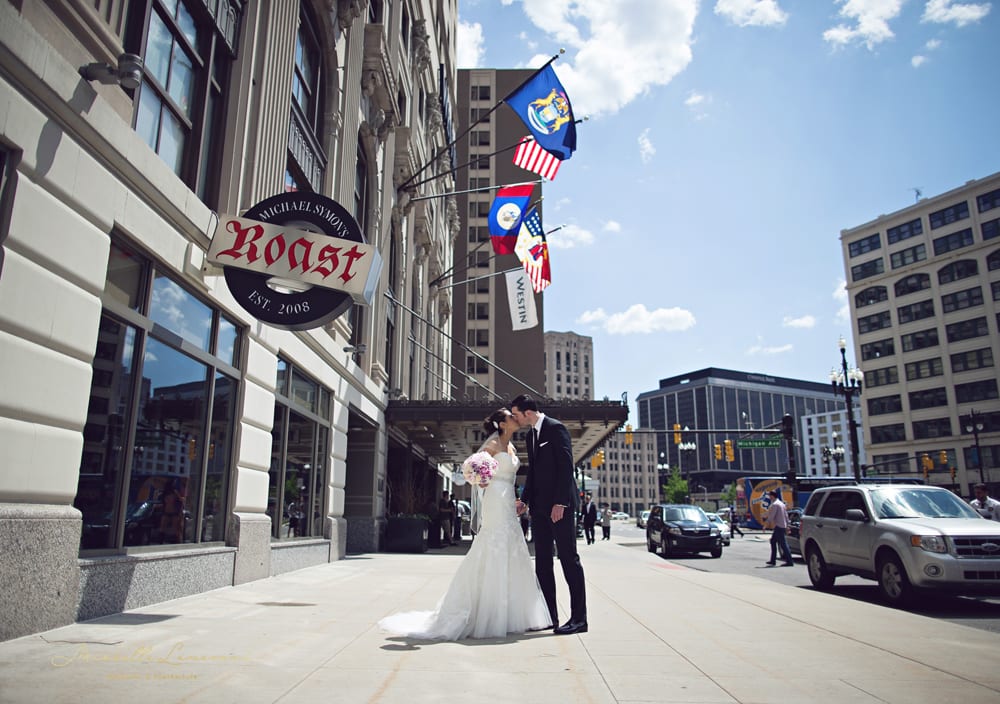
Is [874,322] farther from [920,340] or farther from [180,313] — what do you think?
[180,313]

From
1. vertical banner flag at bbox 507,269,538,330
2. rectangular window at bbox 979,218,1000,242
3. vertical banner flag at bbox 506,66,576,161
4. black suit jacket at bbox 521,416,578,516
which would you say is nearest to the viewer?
black suit jacket at bbox 521,416,578,516

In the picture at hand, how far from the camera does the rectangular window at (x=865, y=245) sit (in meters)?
81.9

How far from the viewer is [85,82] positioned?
5785 mm

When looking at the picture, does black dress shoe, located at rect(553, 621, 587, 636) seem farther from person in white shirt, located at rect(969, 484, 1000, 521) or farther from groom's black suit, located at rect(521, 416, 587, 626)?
person in white shirt, located at rect(969, 484, 1000, 521)

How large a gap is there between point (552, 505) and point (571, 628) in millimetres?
1072

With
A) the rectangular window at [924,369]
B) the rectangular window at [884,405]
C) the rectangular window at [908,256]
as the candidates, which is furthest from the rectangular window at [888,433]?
the rectangular window at [908,256]

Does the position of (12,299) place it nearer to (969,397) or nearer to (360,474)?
(360,474)

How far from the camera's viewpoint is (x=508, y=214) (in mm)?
22953

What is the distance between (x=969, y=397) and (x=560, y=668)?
80.7m

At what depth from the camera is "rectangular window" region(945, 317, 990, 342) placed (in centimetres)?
6919

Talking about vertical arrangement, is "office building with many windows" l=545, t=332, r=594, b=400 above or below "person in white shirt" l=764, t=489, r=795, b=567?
above

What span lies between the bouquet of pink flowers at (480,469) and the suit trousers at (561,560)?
1.94 ft

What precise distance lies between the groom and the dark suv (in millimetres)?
17060

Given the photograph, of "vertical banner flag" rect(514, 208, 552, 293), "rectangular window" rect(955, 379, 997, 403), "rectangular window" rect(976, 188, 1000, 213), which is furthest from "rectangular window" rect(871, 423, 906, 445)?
"vertical banner flag" rect(514, 208, 552, 293)
